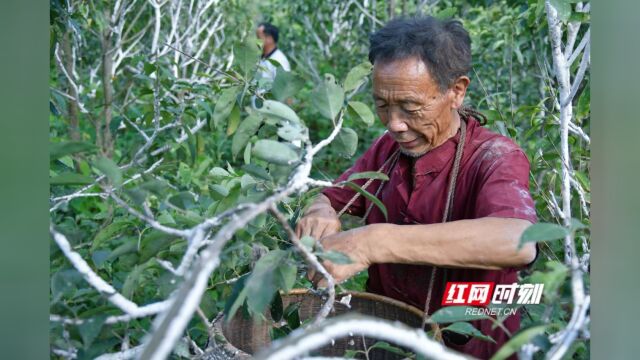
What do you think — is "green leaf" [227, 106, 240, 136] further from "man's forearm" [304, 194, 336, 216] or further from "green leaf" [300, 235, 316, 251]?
"green leaf" [300, 235, 316, 251]

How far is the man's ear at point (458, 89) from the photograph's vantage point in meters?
1.81

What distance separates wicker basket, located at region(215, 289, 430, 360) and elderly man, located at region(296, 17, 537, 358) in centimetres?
9

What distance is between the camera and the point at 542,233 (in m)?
1.05

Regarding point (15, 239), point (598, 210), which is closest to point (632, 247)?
point (598, 210)

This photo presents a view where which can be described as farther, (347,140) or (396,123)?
(396,123)

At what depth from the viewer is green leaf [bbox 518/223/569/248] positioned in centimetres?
103

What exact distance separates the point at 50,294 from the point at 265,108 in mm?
487

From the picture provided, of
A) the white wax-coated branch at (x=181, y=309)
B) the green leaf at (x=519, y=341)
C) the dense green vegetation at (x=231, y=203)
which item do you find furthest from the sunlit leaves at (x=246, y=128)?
the green leaf at (x=519, y=341)

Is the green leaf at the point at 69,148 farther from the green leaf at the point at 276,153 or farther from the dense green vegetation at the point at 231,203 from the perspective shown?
the green leaf at the point at 276,153

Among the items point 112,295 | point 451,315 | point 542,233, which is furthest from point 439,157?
point 112,295

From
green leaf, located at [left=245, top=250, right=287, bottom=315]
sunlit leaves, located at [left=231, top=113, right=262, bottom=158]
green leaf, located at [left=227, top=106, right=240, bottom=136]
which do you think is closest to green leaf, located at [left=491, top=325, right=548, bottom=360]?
green leaf, located at [left=245, top=250, right=287, bottom=315]

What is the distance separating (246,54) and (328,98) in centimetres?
34

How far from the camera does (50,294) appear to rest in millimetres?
1230

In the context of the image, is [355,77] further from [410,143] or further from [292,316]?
[292,316]
